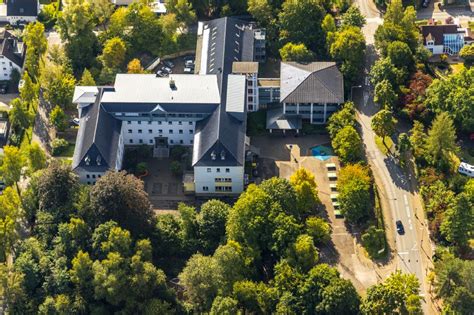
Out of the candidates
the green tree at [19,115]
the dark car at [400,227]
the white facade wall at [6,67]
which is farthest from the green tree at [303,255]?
the white facade wall at [6,67]

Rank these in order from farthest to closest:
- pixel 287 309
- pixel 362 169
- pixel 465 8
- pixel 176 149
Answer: pixel 465 8 → pixel 176 149 → pixel 362 169 → pixel 287 309

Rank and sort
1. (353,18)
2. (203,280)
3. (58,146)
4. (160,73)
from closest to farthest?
(203,280) < (58,146) < (160,73) < (353,18)

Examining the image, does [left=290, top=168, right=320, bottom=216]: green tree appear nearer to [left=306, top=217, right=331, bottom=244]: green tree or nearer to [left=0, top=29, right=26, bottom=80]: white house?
[left=306, top=217, right=331, bottom=244]: green tree

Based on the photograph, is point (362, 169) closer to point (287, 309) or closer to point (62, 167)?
point (287, 309)

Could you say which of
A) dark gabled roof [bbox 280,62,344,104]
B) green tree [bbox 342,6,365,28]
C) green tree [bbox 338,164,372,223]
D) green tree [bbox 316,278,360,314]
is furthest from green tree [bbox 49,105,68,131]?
green tree [bbox 316,278,360,314]

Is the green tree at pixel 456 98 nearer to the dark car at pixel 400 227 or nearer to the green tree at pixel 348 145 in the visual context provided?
the green tree at pixel 348 145

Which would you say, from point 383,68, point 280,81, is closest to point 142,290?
point 280,81

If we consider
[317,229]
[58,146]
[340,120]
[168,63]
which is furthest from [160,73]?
[317,229]

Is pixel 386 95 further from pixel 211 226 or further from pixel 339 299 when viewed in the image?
pixel 339 299
